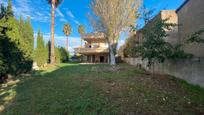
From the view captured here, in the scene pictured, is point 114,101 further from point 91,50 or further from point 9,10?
point 91,50

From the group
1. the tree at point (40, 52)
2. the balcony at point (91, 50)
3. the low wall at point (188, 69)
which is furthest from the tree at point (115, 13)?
the balcony at point (91, 50)

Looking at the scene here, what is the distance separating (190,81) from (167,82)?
102 centimetres

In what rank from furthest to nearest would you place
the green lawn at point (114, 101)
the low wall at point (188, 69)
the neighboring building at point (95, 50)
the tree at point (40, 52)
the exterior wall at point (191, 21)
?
the neighboring building at point (95, 50) < the tree at point (40, 52) < the exterior wall at point (191, 21) < the low wall at point (188, 69) < the green lawn at point (114, 101)

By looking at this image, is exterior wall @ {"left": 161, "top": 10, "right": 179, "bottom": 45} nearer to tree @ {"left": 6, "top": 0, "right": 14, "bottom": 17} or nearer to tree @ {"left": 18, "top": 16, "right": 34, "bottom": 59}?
tree @ {"left": 6, "top": 0, "right": 14, "bottom": 17}

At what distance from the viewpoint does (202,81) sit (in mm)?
6449

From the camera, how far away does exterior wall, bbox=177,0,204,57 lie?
25.8 feet

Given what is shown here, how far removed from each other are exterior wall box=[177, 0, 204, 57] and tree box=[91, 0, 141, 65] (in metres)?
10.1

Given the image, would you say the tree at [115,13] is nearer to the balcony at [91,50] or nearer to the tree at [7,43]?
the tree at [7,43]

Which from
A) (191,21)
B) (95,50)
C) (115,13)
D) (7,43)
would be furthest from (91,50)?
(191,21)

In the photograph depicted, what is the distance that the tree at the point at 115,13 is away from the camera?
66.1 feet

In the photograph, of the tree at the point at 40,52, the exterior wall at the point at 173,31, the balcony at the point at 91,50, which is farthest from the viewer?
the balcony at the point at 91,50

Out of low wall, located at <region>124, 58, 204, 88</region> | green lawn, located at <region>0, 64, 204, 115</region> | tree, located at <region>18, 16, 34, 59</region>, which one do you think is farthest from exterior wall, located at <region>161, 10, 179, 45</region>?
tree, located at <region>18, 16, 34, 59</region>

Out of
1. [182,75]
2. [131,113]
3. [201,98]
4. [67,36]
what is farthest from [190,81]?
[67,36]

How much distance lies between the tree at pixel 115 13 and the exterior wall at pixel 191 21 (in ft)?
33.2
